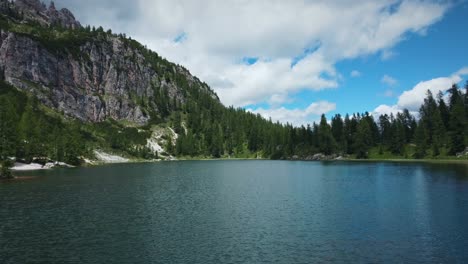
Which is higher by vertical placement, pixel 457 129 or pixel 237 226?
pixel 457 129

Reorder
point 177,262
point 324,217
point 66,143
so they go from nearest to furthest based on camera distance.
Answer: point 177,262 → point 324,217 → point 66,143

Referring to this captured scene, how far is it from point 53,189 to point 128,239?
5116 cm

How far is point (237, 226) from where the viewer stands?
1849 inches

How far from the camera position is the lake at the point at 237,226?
34.5 metres

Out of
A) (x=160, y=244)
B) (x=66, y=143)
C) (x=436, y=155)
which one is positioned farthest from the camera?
(x=436, y=155)

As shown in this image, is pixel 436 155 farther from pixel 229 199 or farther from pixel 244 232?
pixel 244 232

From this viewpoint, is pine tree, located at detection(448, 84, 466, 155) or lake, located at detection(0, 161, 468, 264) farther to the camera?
pine tree, located at detection(448, 84, 466, 155)

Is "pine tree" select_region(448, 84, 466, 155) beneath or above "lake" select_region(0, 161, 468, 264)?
above

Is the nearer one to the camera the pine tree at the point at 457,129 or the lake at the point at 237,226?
the lake at the point at 237,226

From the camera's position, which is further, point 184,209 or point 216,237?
point 184,209

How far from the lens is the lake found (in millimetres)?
34531

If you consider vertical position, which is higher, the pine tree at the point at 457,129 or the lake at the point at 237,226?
the pine tree at the point at 457,129

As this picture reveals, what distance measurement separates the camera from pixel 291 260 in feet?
109

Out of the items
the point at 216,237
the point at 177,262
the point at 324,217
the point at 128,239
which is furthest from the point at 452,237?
the point at 128,239
